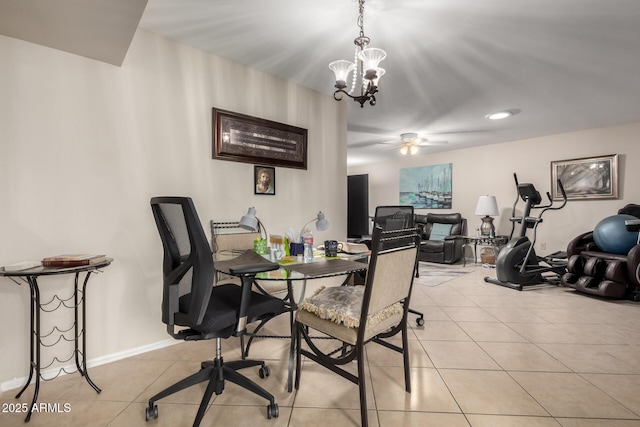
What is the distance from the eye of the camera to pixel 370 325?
1400 mm

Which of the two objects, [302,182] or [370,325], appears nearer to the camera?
[370,325]

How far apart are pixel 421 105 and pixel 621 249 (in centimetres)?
297

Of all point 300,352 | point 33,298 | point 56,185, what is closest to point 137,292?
point 33,298

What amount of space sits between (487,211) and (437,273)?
5.49 feet

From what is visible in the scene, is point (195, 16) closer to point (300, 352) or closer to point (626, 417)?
point (300, 352)

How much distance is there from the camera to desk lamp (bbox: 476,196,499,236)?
5465 millimetres

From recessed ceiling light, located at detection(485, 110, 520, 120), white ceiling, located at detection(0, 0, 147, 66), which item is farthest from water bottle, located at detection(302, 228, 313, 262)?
recessed ceiling light, located at detection(485, 110, 520, 120)

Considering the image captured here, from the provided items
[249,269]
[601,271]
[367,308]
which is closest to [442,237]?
[601,271]

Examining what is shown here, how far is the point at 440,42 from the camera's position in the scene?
2297 mm

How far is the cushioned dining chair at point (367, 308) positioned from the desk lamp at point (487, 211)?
180 inches

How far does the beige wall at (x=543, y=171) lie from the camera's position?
445cm

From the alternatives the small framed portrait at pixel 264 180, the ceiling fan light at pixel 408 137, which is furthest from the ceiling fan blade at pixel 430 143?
the small framed portrait at pixel 264 180

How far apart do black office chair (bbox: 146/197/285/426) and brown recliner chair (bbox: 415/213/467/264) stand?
4.61m

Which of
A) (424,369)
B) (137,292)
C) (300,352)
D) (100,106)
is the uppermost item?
(100,106)
